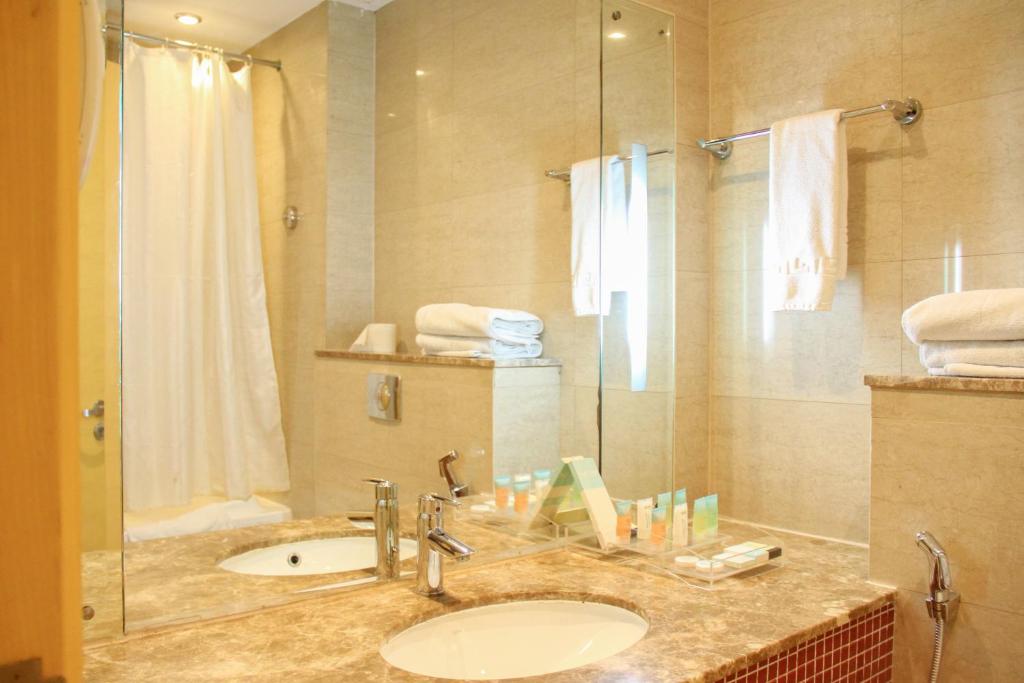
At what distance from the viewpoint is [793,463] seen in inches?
79.6

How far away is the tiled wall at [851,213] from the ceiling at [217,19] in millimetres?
Result: 1251

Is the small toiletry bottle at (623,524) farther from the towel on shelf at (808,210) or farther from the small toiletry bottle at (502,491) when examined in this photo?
the towel on shelf at (808,210)

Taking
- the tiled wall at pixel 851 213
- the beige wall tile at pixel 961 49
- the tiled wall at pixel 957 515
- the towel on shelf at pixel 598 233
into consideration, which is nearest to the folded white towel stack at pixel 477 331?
the towel on shelf at pixel 598 233

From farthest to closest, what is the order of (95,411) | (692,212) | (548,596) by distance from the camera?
(692,212)
(548,596)
(95,411)

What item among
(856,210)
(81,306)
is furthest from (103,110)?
(856,210)

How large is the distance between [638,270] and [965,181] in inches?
29.1

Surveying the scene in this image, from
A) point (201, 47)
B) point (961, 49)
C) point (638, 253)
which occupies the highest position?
point (961, 49)

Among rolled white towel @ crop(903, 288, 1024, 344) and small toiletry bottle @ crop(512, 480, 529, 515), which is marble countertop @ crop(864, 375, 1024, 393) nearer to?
rolled white towel @ crop(903, 288, 1024, 344)

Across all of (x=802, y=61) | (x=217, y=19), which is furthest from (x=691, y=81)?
(x=217, y=19)

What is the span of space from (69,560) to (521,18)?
156 cm

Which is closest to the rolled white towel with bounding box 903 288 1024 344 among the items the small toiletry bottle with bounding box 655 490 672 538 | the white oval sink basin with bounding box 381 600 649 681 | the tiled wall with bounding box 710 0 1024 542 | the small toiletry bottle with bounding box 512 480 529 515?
the tiled wall with bounding box 710 0 1024 542

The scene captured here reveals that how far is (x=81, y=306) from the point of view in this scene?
1.18 metres

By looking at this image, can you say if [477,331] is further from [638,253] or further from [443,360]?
[638,253]

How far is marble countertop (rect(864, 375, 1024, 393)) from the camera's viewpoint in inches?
54.8
